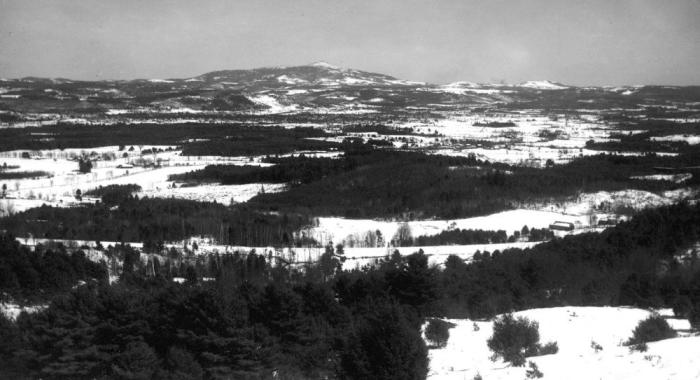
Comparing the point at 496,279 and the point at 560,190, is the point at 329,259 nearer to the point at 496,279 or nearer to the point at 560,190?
the point at 496,279

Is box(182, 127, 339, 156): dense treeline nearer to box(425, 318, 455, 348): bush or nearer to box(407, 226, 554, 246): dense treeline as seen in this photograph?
box(407, 226, 554, 246): dense treeline

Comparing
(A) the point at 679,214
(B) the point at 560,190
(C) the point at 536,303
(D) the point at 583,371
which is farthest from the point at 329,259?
(B) the point at 560,190

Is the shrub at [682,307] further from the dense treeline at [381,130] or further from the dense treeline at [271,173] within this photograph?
the dense treeline at [381,130]

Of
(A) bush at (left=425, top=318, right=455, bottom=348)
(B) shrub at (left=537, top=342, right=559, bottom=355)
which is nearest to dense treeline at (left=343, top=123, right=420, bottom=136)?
(A) bush at (left=425, top=318, right=455, bottom=348)

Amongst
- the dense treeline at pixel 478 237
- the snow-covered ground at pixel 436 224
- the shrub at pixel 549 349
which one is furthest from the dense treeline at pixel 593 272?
the snow-covered ground at pixel 436 224

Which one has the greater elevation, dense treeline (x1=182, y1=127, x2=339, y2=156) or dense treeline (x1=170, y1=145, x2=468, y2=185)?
dense treeline (x1=182, y1=127, x2=339, y2=156)

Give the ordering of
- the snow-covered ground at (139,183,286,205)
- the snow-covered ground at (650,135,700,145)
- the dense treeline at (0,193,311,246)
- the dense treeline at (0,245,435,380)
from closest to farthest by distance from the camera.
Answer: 1. the dense treeline at (0,245,435,380)
2. the dense treeline at (0,193,311,246)
3. the snow-covered ground at (139,183,286,205)
4. the snow-covered ground at (650,135,700,145)
